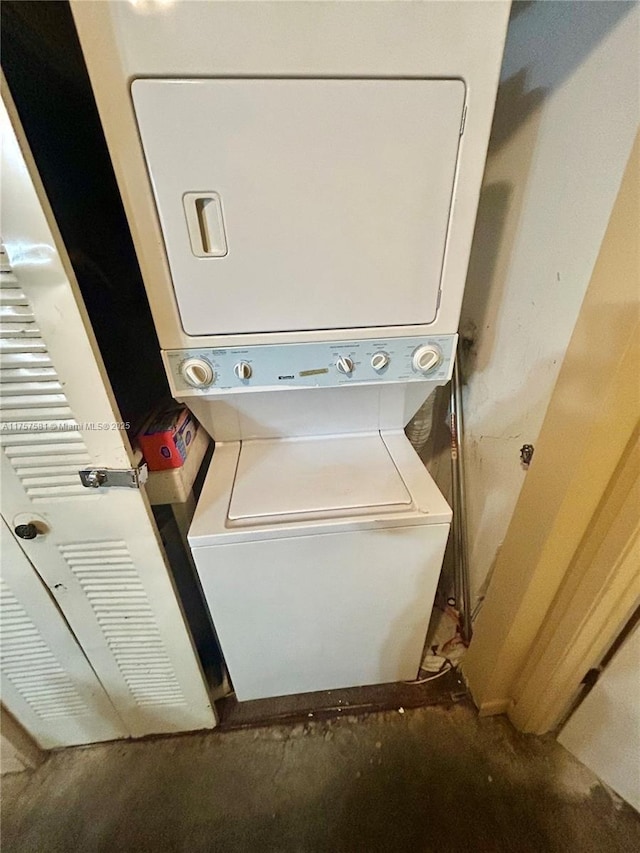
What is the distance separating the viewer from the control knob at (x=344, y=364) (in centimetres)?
97

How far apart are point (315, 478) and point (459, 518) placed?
71 centimetres

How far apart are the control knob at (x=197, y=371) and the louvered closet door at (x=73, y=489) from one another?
184mm

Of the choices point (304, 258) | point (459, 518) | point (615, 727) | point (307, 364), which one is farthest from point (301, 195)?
point (615, 727)

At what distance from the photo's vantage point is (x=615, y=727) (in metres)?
1.14

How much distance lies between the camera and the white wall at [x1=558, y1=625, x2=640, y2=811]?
3.50 ft

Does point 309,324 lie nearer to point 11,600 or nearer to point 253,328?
point 253,328

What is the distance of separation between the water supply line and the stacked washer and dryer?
262 mm

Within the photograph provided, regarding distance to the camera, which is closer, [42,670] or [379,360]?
[379,360]

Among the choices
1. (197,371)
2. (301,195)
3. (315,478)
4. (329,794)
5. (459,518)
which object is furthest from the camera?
(459,518)

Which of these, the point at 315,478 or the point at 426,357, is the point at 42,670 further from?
the point at 426,357

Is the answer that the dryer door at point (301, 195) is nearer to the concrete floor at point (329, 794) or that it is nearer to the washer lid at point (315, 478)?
the washer lid at point (315, 478)

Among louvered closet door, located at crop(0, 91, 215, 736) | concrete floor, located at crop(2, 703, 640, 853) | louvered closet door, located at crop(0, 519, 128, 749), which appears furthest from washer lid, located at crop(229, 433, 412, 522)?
concrete floor, located at crop(2, 703, 640, 853)

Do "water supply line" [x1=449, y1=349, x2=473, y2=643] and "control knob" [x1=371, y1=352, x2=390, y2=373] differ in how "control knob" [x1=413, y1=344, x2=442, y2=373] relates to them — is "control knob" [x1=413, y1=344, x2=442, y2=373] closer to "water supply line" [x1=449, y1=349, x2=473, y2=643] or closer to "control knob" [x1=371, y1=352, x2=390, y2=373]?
"control knob" [x1=371, y1=352, x2=390, y2=373]

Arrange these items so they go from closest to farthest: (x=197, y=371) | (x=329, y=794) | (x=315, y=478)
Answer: (x=197, y=371), (x=315, y=478), (x=329, y=794)
